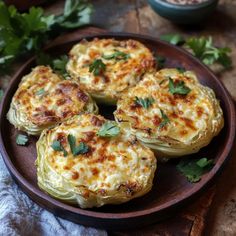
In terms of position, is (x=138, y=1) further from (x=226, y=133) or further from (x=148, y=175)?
(x=148, y=175)

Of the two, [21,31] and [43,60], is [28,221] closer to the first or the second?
[43,60]

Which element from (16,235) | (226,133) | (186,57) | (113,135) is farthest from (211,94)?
(16,235)

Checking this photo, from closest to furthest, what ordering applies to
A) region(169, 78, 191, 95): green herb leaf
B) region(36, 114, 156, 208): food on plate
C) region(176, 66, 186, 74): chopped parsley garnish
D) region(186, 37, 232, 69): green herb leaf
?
1. region(36, 114, 156, 208): food on plate
2. region(169, 78, 191, 95): green herb leaf
3. region(176, 66, 186, 74): chopped parsley garnish
4. region(186, 37, 232, 69): green herb leaf

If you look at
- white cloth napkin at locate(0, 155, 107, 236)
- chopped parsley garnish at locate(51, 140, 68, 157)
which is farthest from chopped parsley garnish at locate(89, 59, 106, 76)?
white cloth napkin at locate(0, 155, 107, 236)

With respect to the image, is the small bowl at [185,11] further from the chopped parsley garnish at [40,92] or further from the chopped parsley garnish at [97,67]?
the chopped parsley garnish at [40,92]

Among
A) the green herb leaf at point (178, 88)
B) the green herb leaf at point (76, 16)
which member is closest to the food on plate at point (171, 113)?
the green herb leaf at point (178, 88)

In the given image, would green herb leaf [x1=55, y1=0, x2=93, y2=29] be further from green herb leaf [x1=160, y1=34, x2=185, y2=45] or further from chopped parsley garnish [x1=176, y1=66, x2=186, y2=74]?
chopped parsley garnish [x1=176, y1=66, x2=186, y2=74]
